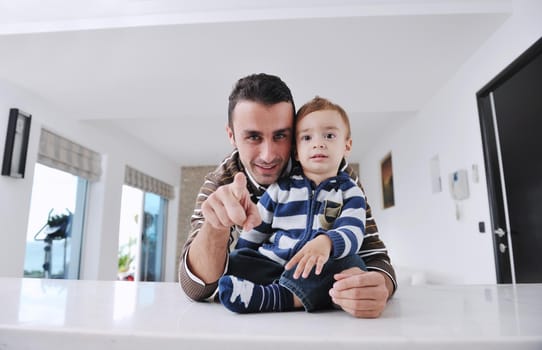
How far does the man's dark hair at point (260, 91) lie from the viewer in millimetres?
701

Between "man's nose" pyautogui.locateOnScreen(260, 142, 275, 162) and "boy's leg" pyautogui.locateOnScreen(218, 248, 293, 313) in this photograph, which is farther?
"man's nose" pyautogui.locateOnScreen(260, 142, 275, 162)

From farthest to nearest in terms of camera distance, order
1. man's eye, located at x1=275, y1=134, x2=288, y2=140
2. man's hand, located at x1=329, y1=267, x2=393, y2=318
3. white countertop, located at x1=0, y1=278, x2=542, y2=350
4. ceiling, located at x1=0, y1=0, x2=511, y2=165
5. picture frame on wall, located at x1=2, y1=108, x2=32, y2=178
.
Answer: picture frame on wall, located at x1=2, y1=108, x2=32, y2=178 < ceiling, located at x1=0, y1=0, x2=511, y2=165 < man's eye, located at x1=275, y1=134, x2=288, y2=140 < man's hand, located at x1=329, y1=267, x2=393, y2=318 < white countertop, located at x1=0, y1=278, x2=542, y2=350

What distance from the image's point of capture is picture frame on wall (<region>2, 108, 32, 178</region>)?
2875 mm

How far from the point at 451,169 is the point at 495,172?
613 millimetres

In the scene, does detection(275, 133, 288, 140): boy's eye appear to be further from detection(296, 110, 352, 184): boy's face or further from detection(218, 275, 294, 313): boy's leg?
detection(218, 275, 294, 313): boy's leg

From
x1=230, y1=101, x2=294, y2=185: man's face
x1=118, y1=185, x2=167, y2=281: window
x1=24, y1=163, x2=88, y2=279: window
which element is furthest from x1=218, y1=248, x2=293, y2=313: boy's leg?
x1=118, y1=185, x2=167, y2=281: window

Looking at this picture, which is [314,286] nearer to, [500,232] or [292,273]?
[292,273]

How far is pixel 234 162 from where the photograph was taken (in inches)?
32.6

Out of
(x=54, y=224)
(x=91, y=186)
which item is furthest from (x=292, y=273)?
(x=91, y=186)

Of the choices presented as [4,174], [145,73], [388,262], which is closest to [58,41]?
[145,73]

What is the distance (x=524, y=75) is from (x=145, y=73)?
267cm

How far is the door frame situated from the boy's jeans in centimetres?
213

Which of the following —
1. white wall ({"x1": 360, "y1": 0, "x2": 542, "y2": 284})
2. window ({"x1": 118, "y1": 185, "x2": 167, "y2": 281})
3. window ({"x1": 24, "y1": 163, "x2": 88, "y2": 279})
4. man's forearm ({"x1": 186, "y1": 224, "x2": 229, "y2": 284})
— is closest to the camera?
man's forearm ({"x1": 186, "y1": 224, "x2": 229, "y2": 284})

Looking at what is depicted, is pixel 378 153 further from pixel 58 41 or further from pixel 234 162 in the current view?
pixel 234 162
